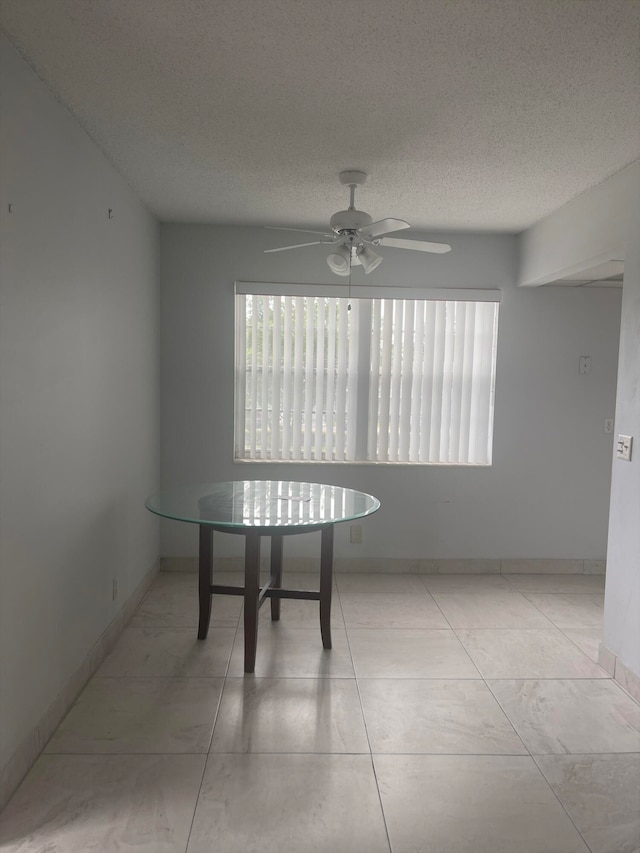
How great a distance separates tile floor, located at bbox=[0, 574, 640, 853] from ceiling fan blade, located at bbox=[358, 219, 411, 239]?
2.22 meters

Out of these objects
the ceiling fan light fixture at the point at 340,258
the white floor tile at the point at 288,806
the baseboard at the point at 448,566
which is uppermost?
the ceiling fan light fixture at the point at 340,258

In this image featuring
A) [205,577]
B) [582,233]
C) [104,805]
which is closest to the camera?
[104,805]

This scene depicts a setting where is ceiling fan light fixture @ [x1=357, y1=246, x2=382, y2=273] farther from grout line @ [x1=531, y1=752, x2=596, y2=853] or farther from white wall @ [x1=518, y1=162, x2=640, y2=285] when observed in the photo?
grout line @ [x1=531, y1=752, x2=596, y2=853]

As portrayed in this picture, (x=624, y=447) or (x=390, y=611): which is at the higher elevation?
(x=624, y=447)

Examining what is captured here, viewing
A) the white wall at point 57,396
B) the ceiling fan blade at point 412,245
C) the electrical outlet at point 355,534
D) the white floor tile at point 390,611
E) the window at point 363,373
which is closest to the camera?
the white wall at point 57,396

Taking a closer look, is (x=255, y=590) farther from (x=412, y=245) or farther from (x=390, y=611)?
(x=412, y=245)

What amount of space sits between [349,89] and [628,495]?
221cm

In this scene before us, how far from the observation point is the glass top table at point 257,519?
2.82 meters

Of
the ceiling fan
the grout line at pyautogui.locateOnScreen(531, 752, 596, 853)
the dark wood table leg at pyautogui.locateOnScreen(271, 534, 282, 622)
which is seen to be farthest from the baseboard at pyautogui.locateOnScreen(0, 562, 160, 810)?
the ceiling fan

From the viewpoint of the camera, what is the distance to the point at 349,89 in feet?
7.14

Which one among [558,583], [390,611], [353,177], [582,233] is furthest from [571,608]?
[353,177]

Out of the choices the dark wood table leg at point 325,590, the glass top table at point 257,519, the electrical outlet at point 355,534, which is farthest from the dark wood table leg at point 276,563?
the electrical outlet at point 355,534

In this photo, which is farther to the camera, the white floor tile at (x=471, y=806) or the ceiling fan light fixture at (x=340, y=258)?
the ceiling fan light fixture at (x=340, y=258)

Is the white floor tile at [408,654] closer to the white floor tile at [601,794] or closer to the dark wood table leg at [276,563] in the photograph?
the dark wood table leg at [276,563]
